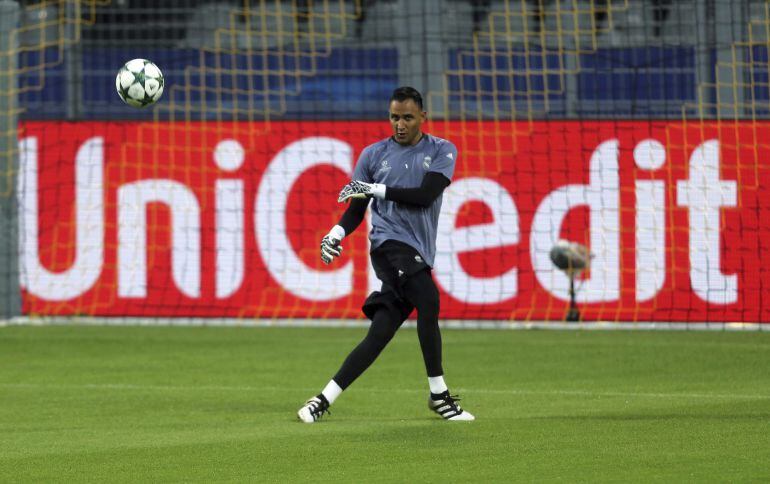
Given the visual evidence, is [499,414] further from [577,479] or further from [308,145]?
[308,145]

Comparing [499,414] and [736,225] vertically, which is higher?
[736,225]

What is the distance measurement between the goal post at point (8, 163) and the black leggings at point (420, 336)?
8.47 m

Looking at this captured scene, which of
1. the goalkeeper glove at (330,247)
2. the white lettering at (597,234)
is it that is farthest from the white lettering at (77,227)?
the goalkeeper glove at (330,247)

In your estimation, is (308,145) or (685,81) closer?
(308,145)

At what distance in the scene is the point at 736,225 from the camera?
15.5 meters

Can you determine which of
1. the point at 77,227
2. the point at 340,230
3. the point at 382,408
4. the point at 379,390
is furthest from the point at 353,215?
the point at 77,227

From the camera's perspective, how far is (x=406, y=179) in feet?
30.3

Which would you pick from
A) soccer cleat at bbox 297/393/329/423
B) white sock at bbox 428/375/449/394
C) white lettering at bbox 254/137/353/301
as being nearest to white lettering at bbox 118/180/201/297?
white lettering at bbox 254/137/353/301

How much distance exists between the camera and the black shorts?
9.16m

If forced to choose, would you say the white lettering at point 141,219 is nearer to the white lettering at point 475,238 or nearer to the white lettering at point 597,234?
the white lettering at point 475,238

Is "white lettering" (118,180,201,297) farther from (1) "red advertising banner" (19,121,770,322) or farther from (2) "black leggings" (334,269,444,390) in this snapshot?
(2) "black leggings" (334,269,444,390)

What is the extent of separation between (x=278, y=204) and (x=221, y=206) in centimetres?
64

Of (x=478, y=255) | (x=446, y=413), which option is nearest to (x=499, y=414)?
(x=446, y=413)

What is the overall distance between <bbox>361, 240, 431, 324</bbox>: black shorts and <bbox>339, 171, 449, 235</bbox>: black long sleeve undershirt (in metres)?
0.25
